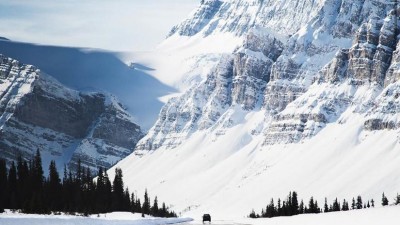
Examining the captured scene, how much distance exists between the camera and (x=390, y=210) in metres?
87.4

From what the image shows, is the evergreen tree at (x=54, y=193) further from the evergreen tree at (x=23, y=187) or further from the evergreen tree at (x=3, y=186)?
the evergreen tree at (x=3, y=186)

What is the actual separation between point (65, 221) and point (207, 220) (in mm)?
51158

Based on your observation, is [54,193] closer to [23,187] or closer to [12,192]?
[23,187]

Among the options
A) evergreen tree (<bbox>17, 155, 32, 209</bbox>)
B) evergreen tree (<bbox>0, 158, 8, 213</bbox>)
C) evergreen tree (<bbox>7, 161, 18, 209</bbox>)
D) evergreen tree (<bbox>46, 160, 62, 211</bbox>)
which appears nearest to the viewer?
evergreen tree (<bbox>0, 158, 8, 213</bbox>)

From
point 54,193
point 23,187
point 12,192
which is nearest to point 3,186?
point 12,192

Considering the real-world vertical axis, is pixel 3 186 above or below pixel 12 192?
above

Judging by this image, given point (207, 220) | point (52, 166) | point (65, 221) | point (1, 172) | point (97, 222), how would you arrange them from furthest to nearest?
point (52, 166), point (1, 172), point (207, 220), point (97, 222), point (65, 221)

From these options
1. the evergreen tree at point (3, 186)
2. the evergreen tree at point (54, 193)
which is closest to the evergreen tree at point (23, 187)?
the evergreen tree at point (3, 186)

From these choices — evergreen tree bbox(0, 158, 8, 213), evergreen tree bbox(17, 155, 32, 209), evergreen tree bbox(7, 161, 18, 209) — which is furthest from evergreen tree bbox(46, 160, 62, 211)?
evergreen tree bbox(0, 158, 8, 213)

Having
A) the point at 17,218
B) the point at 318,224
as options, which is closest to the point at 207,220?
the point at 318,224

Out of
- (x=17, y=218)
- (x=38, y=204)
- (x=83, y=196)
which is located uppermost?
(x=83, y=196)

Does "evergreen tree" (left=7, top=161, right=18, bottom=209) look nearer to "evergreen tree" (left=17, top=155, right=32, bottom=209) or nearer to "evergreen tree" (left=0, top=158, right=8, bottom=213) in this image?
"evergreen tree" (left=17, top=155, right=32, bottom=209)

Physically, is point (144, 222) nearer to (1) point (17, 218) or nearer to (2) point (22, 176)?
(1) point (17, 218)

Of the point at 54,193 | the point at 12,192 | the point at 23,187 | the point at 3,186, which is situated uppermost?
the point at 54,193
